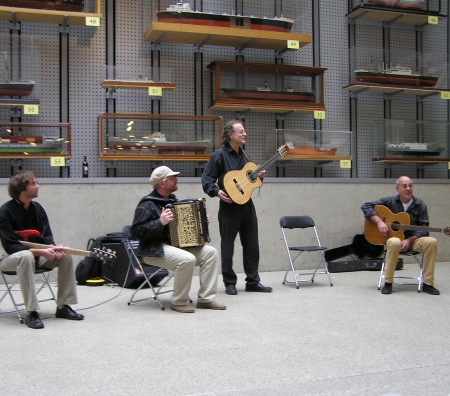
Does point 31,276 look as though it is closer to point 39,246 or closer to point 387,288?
point 39,246

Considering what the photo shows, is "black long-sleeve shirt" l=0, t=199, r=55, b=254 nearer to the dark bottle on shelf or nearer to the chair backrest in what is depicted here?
the dark bottle on shelf

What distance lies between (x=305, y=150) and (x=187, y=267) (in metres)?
3.53

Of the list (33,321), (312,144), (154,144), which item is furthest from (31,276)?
(312,144)

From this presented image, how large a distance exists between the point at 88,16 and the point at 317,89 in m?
3.13

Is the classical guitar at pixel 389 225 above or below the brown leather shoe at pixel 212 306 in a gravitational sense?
above

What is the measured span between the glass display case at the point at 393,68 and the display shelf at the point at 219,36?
915 mm

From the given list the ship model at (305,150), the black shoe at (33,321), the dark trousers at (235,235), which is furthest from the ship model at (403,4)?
the black shoe at (33,321)

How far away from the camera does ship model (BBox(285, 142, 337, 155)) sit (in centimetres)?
774

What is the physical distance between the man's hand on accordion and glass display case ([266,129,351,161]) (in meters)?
3.21

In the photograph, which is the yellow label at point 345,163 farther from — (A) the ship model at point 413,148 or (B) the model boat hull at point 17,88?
(B) the model boat hull at point 17,88

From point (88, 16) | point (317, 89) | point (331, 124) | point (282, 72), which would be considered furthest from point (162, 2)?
point (331, 124)

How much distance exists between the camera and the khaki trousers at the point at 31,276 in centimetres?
432

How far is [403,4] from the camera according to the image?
27.4 feet

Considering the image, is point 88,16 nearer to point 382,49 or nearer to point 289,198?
point 289,198
